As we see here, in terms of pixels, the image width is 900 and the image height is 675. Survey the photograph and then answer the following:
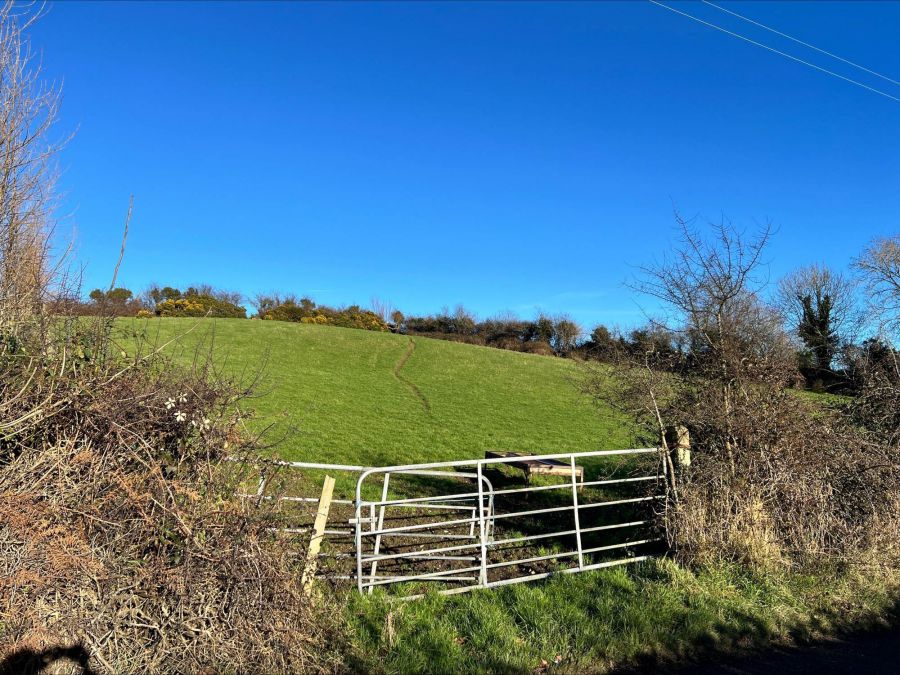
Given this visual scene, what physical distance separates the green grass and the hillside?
2.10 m

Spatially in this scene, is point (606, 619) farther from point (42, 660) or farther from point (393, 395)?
point (393, 395)

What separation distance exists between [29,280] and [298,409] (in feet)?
50.5

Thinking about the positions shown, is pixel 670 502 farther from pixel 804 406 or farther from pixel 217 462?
pixel 217 462

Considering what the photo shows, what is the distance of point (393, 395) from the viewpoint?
2619cm

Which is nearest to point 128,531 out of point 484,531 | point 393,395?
point 484,531

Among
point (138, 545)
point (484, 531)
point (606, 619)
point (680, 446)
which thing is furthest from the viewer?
point (680, 446)

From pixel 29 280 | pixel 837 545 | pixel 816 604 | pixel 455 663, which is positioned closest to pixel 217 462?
pixel 455 663

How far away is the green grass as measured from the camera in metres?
4.24

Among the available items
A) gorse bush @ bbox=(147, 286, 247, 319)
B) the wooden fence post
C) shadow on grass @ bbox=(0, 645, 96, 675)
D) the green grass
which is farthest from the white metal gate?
gorse bush @ bbox=(147, 286, 247, 319)

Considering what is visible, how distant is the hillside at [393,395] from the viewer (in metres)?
15.4

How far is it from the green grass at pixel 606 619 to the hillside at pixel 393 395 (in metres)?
2.10

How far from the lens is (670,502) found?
21.6 feet

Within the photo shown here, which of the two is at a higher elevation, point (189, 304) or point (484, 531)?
point (189, 304)

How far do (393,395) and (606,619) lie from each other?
2170 centimetres
